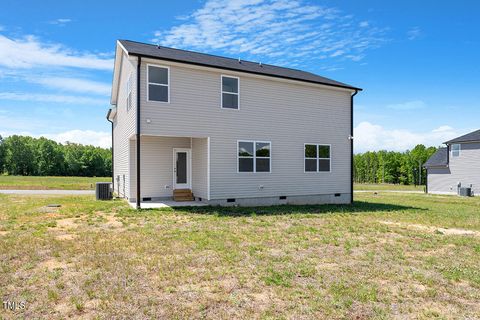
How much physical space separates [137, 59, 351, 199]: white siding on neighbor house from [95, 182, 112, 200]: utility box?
5.13m

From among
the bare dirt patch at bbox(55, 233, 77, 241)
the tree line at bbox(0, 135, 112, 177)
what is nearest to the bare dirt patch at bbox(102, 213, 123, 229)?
the bare dirt patch at bbox(55, 233, 77, 241)

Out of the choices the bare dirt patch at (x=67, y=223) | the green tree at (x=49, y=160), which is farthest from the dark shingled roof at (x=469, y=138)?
the green tree at (x=49, y=160)

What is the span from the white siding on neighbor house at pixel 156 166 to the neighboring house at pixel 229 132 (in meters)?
0.04

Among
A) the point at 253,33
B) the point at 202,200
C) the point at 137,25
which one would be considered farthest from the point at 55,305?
the point at 137,25

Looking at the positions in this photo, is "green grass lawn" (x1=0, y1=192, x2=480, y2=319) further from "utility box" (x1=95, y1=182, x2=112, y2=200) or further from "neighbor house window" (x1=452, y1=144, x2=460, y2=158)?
"neighbor house window" (x1=452, y1=144, x2=460, y2=158)

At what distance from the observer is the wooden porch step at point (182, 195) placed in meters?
13.9

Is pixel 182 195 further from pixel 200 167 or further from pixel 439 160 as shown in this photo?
pixel 439 160

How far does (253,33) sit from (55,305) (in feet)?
39.9

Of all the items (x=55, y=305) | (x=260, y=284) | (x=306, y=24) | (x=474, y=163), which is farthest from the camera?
(x=474, y=163)

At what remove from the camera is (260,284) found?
4.38 metres

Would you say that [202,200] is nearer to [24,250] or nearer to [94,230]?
[94,230]

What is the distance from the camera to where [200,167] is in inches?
529

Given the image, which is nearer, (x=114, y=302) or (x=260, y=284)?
(x=114, y=302)

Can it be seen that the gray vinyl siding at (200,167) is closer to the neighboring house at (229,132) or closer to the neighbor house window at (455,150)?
the neighboring house at (229,132)
